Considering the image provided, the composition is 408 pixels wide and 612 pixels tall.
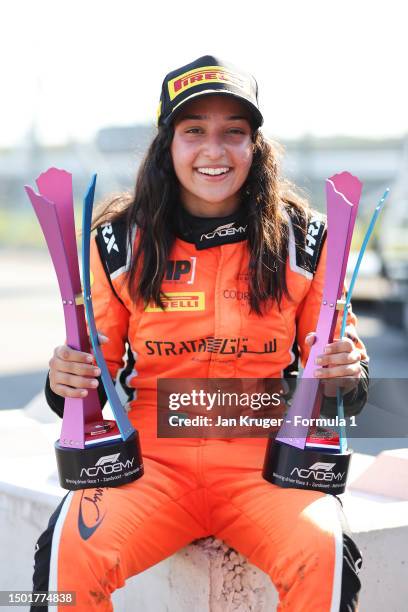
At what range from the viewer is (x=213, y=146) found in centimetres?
272

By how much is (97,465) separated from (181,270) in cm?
66

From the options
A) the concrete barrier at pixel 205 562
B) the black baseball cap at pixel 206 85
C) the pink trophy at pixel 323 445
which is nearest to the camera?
the pink trophy at pixel 323 445

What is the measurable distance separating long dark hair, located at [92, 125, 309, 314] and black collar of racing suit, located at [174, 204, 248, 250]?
3cm

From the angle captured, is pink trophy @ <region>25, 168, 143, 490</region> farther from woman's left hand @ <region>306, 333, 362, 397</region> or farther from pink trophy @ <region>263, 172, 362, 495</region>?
woman's left hand @ <region>306, 333, 362, 397</region>

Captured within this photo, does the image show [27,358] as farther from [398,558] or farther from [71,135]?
[71,135]

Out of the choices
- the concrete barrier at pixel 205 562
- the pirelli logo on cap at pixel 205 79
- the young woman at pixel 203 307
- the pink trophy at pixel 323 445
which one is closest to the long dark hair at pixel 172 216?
the young woman at pixel 203 307

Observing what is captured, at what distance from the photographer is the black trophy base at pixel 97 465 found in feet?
7.90

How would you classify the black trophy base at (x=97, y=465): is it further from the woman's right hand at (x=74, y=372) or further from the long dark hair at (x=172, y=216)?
the long dark hair at (x=172, y=216)

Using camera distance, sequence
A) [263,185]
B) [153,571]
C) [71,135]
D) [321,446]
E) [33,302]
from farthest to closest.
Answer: [71,135], [33,302], [263,185], [153,571], [321,446]

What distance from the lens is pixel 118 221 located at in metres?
2.88

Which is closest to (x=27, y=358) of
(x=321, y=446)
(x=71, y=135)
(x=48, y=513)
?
(x=48, y=513)

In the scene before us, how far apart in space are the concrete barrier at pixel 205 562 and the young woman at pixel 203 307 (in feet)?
0.32

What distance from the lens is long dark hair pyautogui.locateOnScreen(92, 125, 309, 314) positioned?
2732 mm

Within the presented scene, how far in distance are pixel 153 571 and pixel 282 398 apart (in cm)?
61
